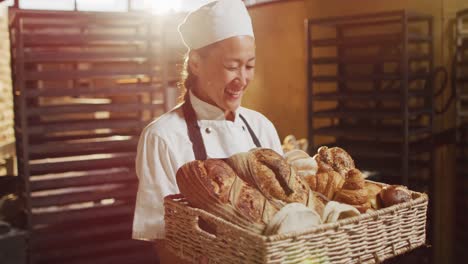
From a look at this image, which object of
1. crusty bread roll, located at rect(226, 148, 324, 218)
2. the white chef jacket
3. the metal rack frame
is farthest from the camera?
the metal rack frame

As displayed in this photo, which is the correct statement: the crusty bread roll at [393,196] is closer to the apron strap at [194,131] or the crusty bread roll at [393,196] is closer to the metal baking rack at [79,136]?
the apron strap at [194,131]

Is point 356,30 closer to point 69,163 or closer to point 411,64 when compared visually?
point 411,64

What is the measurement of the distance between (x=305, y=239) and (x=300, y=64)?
15.2ft

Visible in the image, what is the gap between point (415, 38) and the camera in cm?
422

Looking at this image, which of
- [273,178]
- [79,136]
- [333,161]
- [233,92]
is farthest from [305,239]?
[79,136]

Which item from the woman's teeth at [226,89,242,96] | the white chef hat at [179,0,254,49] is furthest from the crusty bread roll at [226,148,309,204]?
the white chef hat at [179,0,254,49]

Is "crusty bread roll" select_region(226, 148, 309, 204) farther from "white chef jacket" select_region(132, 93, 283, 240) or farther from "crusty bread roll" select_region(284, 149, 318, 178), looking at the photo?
"white chef jacket" select_region(132, 93, 283, 240)

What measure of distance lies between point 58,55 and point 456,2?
3102 mm

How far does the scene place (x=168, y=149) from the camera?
75.4 inches

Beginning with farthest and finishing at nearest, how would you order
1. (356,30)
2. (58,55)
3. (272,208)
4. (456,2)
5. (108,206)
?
(356,30) < (456,2) < (108,206) < (58,55) < (272,208)

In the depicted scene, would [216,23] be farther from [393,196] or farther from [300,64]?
[300,64]

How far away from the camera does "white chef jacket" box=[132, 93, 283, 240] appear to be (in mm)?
1849

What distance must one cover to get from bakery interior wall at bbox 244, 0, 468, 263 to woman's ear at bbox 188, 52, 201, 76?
313 cm

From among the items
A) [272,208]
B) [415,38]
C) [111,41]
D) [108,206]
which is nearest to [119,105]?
[111,41]
